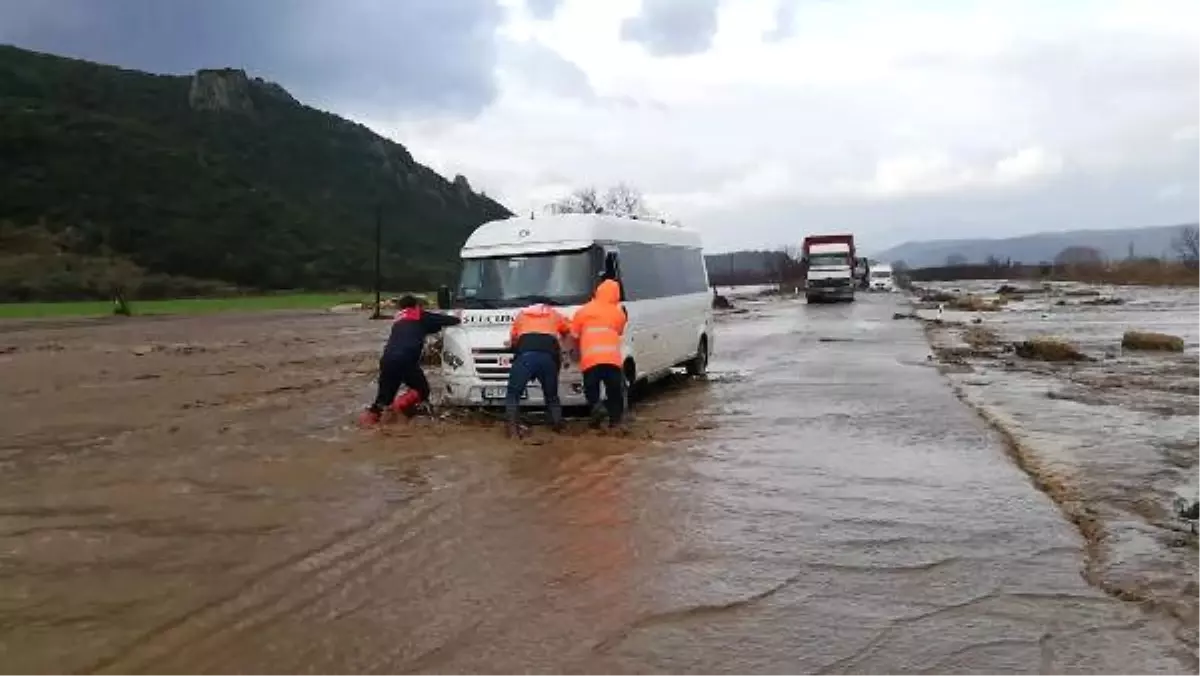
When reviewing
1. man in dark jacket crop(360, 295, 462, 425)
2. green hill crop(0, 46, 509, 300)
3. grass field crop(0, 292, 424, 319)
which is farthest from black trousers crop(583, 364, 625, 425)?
green hill crop(0, 46, 509, 300)

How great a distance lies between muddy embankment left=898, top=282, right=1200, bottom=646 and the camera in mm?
6914

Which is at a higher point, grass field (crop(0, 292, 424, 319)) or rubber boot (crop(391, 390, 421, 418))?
grass field (crop(0, 292, 424, 319))

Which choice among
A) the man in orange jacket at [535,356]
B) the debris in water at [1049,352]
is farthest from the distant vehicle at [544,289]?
the debris in water at [1049,352]

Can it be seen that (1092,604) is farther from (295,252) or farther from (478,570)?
(295,252)

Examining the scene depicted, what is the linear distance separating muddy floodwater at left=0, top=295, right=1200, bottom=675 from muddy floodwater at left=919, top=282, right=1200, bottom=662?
138 millimetres

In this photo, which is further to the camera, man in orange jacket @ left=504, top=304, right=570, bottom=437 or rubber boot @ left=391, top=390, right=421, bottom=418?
rubber boot @ left=391, top=390, right=421, bottom=418

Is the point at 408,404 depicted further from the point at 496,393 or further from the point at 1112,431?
the point at 1112,431

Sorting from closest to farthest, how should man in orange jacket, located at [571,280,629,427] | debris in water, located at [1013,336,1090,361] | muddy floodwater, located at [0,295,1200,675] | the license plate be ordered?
muddy floodwater, located at [0,295,1200,675] < man in orange jacket, located at [571,280,629,427] < the license plate < debris in water, located at [1013,336,1090,361]

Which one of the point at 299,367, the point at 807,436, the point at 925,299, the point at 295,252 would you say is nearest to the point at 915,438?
the point at 807,436

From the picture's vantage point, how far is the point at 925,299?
189 feet

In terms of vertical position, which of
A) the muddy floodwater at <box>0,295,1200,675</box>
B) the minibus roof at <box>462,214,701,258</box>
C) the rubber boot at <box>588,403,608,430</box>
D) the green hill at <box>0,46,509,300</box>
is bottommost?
the muddy floodwater at <box>0,295,1200,675</box>

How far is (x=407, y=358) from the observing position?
42.9ft

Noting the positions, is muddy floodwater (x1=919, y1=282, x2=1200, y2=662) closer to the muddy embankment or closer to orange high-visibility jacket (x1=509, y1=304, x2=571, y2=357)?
the muddy embankment

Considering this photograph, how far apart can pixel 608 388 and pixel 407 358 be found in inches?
97.5
